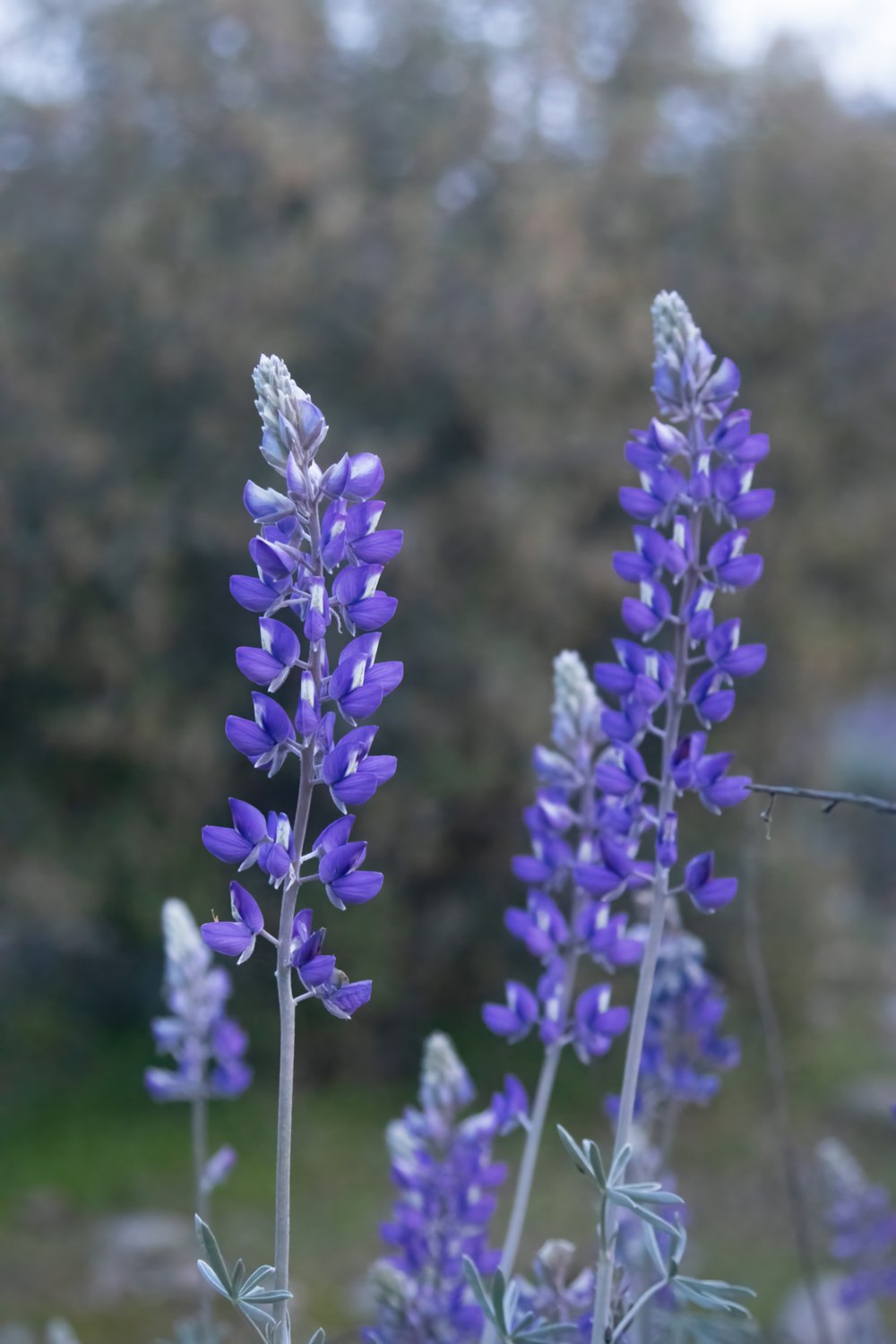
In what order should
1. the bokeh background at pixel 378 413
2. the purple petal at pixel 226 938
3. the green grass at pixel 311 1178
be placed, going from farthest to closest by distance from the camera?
1. the bokeh background at pixel 378 413
2. the green grass at pixel 311 1178
3. the purple petal at pixel 226 938

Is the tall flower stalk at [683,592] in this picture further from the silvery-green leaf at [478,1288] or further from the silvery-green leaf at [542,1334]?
the silvery-green leaf at [478,1288]

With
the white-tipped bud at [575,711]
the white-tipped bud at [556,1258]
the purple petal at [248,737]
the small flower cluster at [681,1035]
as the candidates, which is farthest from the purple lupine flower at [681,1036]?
the purple petal at [248,737]

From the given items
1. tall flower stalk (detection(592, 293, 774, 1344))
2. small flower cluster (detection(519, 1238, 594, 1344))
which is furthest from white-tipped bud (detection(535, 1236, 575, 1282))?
tall flower stalk (detection(592, 293, 774, 1344))

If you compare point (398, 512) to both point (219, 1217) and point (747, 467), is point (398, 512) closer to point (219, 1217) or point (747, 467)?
point (219, 1217)

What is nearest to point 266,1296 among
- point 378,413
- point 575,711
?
point 575,711

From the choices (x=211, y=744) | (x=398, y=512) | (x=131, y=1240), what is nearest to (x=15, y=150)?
(x=398, y=512)

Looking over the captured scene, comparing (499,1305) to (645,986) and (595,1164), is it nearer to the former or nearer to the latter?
(595,1164)
